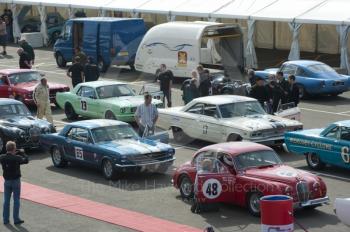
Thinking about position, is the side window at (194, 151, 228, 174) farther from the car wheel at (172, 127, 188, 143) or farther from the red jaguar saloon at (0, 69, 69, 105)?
the red jaguar saloon at (0, 69, 69, 105)

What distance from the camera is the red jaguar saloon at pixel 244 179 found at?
15375 mm

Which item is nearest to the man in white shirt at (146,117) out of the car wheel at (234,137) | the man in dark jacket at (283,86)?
the car wheel at (234,137)

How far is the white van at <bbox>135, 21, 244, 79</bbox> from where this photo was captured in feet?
107

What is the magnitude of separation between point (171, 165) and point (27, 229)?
505 centimetres

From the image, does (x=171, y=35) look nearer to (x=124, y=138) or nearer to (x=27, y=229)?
(x=124, y=138)

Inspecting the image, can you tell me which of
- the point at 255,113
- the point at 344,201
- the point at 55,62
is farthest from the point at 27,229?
the point at 55,62

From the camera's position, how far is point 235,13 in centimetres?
3606

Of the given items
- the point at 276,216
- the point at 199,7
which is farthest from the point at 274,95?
the point at 199,7

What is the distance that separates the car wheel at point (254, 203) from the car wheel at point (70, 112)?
11790 millimetres

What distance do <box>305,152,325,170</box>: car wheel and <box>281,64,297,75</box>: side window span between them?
1050 centimetres

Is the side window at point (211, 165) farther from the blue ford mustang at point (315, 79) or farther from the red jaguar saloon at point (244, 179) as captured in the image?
the blue ford mustang at point (315, 79)

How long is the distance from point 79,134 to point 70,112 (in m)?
7.01

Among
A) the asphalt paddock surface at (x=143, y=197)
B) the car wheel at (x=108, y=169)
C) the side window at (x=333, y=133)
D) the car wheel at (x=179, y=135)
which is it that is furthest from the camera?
the car wheel at (x=179, y=135)

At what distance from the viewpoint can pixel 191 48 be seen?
106 ft
